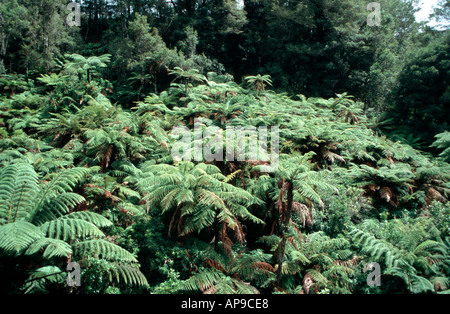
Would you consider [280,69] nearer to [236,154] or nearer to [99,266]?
[236,154]

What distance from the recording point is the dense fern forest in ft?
12.6

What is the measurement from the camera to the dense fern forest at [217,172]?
383 cm

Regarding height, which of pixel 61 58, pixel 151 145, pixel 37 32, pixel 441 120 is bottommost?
pixel 151 145

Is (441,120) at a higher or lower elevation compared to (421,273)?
higher

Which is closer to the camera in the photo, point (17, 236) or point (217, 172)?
point (17, 236)

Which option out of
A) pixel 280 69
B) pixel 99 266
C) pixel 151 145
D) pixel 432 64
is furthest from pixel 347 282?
pixel 280 69

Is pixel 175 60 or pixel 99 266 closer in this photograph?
pixel 99 266

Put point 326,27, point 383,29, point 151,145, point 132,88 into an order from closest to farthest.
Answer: point 151,145
point 132,88
point 383,29
point 326,27

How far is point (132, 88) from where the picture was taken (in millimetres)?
13133

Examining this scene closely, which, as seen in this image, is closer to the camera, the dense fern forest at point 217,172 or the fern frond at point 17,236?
the fern frond at point 17,236

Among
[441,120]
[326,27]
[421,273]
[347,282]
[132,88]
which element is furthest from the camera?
[326,27]

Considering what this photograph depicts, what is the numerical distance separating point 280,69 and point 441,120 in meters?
8.84

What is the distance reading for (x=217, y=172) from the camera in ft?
17.7

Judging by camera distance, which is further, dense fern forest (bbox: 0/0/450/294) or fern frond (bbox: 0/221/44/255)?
dense fern forest (bbox: 0/0/450/294)
